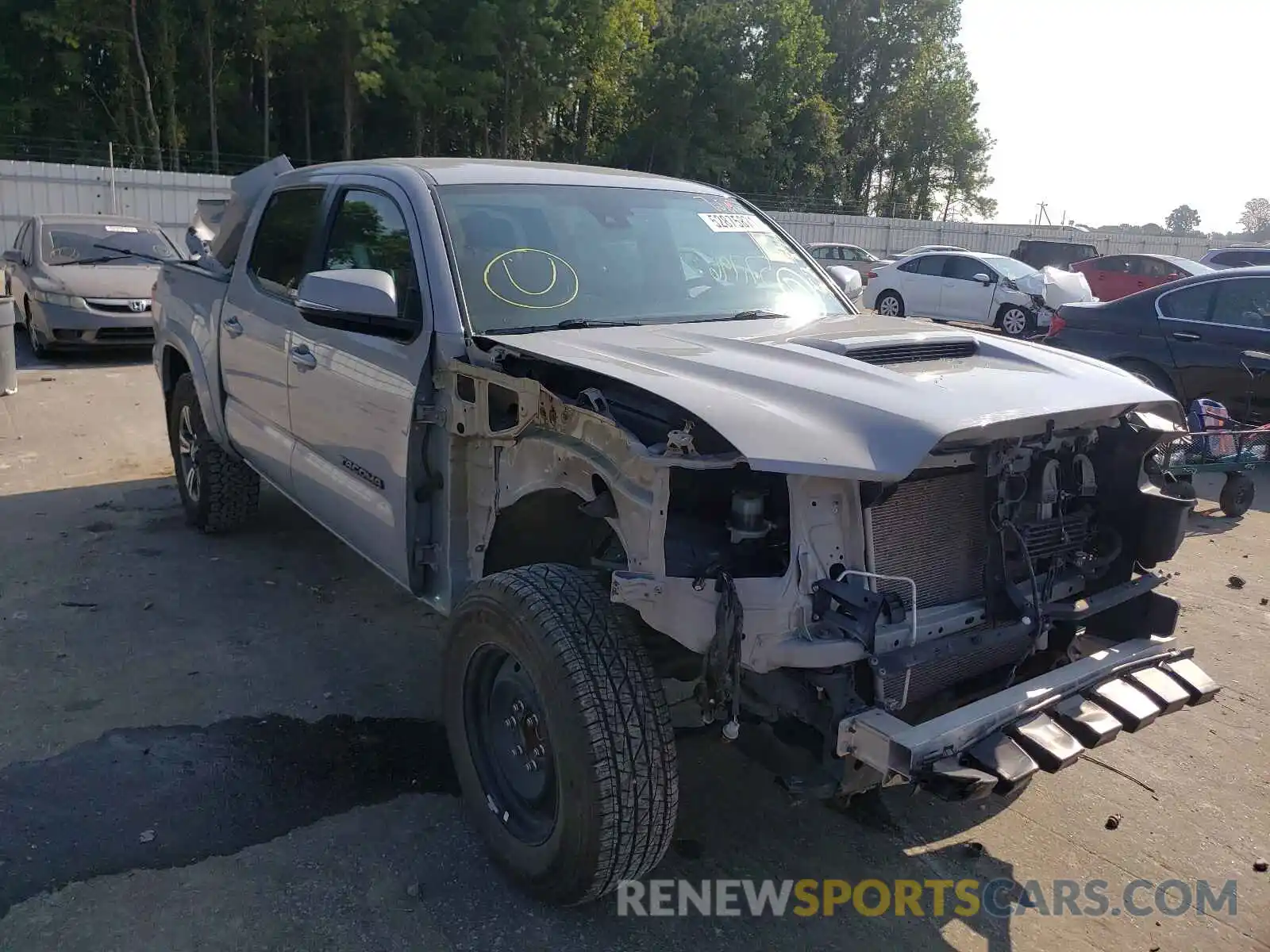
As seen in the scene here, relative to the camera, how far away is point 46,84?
1101 inches

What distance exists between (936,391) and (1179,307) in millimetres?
7355

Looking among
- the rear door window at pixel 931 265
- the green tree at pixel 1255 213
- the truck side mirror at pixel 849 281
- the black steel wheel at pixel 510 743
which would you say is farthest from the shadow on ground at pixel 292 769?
the green tree at pixel 1255 213

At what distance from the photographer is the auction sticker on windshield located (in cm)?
435

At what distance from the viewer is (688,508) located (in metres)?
→ 2.81

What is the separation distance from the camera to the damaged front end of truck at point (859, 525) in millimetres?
2480

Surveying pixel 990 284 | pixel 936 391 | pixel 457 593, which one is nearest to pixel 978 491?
pixel 936 391

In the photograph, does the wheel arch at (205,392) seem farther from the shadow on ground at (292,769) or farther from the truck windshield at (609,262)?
the truck windshield at (609,262)

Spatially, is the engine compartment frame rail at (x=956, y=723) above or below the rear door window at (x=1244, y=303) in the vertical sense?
below

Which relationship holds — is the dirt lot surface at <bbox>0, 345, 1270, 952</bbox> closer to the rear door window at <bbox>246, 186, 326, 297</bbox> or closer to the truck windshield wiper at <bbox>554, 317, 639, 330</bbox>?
the truck windshield wiper at <bbox>554, 317, 639, 330</bbox>

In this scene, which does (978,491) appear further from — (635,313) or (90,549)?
Result: (90,549)

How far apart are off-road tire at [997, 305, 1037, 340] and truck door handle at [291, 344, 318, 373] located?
575 inches

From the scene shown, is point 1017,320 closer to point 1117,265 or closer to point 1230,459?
point 1117,265

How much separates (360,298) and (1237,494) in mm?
6507

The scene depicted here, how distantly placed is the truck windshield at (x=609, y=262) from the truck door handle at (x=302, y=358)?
2.97 ft
